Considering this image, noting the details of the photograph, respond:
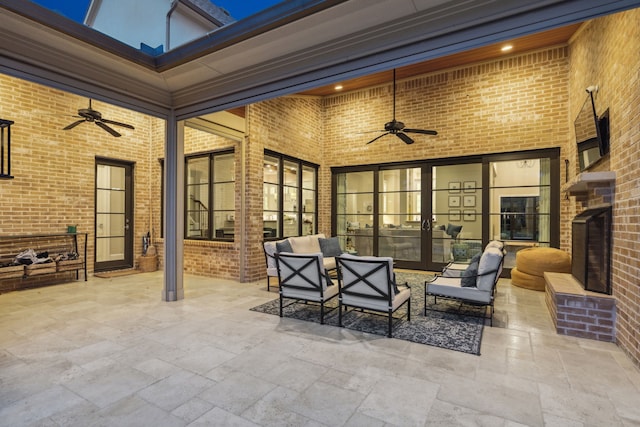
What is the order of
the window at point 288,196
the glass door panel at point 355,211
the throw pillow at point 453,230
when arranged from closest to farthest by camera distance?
the window at point 288,196
the throw pillow at point 453,230
the glass door panel at point 355,211

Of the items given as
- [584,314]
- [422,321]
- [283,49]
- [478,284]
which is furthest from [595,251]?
[283,49]

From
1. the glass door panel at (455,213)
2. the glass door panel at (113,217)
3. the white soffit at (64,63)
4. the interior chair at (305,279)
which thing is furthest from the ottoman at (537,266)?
the glass door panel at (113,217)

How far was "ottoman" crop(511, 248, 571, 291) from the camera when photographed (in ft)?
Result: 16.3

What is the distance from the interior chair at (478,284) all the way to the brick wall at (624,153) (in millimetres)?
1038

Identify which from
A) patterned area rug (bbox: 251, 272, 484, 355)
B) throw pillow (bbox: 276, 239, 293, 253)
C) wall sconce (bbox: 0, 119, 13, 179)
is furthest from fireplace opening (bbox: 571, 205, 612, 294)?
wall sconce (bbox: 0, 119, 13, 179)

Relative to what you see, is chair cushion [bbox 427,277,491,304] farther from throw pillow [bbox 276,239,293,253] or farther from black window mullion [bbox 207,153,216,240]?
black window mullion [bbox 207,153,216,240]

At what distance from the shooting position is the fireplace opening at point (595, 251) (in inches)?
130

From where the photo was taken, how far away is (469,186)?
6750 millimetres

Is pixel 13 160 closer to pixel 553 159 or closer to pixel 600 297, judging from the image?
pixel 600 297

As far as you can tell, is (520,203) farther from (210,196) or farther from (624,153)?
(210,196)

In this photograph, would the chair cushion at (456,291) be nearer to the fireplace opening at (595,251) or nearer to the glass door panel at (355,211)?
the fireplace opening at (595,251)

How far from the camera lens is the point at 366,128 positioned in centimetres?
772

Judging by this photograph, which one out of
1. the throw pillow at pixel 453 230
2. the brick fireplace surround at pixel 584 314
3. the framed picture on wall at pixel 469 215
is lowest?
the brick fireplace surround at pixel 584 314

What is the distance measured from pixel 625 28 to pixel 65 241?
340 inches
